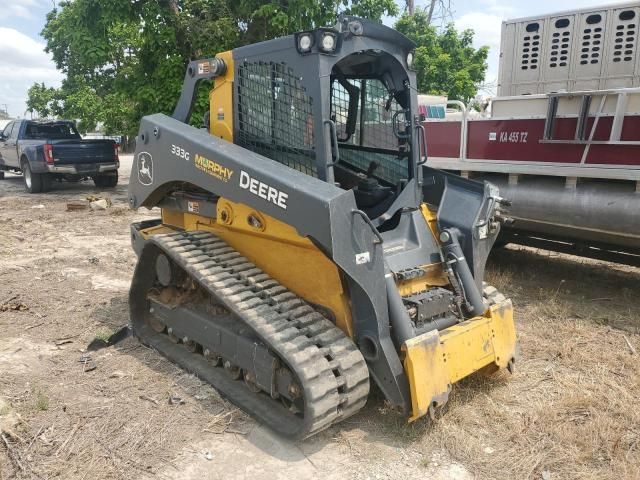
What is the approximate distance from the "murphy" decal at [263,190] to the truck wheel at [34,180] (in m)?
12.1

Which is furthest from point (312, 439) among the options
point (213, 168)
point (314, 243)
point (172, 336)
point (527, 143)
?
point (527, 143)

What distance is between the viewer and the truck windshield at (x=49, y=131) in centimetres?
1475

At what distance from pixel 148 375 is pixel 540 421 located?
8.62 feet

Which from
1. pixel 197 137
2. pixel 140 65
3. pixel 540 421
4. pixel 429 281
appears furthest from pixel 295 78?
pixel 140 65

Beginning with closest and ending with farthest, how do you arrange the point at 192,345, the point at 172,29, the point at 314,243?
1. the point at 314,243
2. the point at 192,345
3. the point at 172,29

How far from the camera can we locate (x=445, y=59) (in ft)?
64.7

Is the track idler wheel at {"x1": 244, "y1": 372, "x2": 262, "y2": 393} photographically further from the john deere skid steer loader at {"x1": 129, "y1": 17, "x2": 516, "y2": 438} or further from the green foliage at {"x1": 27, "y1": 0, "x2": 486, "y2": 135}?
the green foliage at {"x1": 27, "y1": 0, "x2": 486, "y2": 135}

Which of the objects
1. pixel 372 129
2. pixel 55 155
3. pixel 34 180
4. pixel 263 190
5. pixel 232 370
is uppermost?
pixel 372 129

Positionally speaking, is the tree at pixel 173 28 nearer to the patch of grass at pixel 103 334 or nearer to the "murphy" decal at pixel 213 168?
the patch of grass at pixel 103 334

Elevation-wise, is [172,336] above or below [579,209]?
below

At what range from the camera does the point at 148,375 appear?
13.2 ft

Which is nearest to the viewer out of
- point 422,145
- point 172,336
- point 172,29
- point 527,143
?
point 422,145

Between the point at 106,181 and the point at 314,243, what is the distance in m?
12.9

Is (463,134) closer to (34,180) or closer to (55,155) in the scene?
(55,155)
